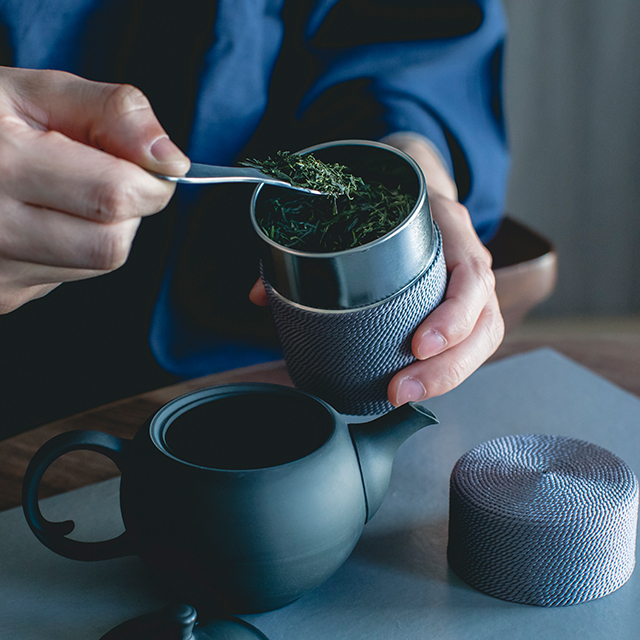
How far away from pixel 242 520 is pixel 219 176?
225mm

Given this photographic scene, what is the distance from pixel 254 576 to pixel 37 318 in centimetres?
65

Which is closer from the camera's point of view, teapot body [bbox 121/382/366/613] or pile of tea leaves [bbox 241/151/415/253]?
teapot body [bbox 121/382/366/613]

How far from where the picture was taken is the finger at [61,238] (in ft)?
1.49

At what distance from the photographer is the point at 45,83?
488 millimetres

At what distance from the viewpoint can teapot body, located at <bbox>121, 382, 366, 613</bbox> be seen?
0.42 metres

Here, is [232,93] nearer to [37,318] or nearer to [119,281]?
[119,281]

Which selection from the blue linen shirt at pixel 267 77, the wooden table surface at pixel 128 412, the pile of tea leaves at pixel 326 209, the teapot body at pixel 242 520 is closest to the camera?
the teapot body at pixel 242 520

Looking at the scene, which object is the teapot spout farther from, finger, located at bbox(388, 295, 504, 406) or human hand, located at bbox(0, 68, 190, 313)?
human hand, located at bbox(0, 68, 190, 313)

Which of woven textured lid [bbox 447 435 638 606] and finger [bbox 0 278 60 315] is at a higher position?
finger [bbox 0 278 60 315]

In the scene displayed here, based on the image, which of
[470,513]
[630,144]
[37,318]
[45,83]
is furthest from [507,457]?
[630,144]

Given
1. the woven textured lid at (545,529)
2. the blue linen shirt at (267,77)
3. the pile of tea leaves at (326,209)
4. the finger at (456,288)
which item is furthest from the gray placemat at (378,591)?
the blue linen shirt at (267,77)

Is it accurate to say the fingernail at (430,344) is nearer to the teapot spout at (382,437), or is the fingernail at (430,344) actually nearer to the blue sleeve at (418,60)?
the teapot spout at (382,437)

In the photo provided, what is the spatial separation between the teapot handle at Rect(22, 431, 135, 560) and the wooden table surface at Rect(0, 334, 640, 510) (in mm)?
176

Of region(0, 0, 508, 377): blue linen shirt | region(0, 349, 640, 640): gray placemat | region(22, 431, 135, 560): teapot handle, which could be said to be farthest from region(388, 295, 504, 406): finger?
region(0, 0, 508, 377): blue linen shirt
